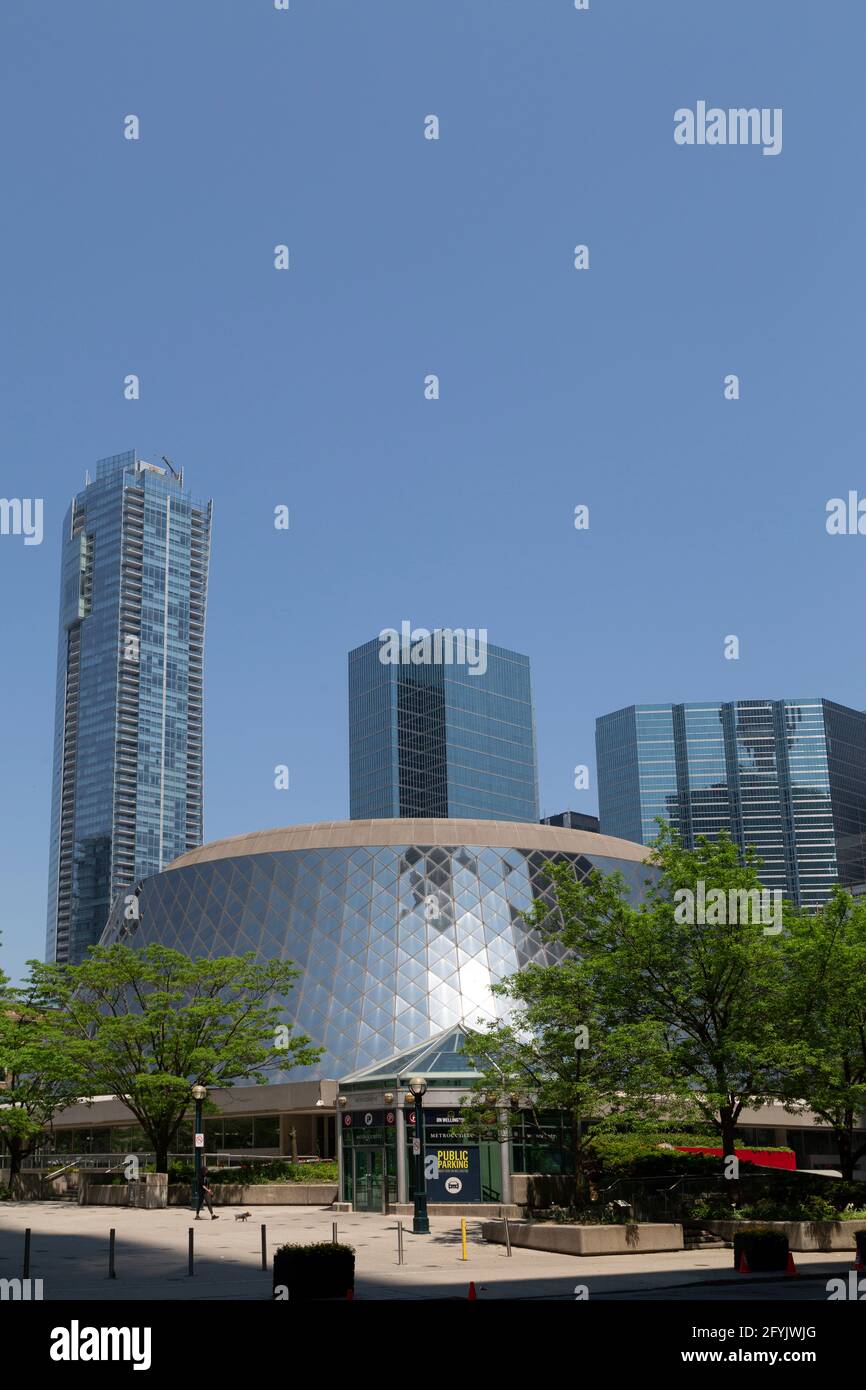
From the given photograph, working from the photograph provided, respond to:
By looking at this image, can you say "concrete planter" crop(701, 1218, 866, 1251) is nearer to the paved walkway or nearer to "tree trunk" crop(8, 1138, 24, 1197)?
the paved walkway

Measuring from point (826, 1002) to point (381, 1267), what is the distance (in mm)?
15212

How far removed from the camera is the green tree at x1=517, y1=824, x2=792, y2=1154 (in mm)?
33031

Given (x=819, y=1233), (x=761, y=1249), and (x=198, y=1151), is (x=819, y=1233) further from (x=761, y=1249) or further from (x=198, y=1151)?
(x=198, y=1151)

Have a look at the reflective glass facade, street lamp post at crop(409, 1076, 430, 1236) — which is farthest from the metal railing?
street lamp post at crop(409, 1076, 430, 1236)

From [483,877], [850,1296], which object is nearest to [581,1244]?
[850,1296]

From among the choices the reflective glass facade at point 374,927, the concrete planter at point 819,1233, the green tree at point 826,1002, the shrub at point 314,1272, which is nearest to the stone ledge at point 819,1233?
the concrete planter at point 819,1233

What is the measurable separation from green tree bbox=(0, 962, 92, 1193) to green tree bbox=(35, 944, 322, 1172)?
2.22 ft

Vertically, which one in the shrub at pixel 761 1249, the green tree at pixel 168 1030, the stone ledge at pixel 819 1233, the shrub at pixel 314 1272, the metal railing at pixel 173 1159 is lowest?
the metal railing at pixel 173 1159

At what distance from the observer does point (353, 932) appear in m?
65.4

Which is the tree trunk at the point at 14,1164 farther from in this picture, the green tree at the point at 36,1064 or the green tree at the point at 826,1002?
the green tree at the point at 826,1002

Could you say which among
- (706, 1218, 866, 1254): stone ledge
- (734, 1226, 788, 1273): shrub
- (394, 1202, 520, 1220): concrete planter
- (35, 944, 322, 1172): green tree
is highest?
(35, 944, 322, 1172): green tree

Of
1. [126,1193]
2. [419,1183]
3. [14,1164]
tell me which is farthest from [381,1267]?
[14,1164]

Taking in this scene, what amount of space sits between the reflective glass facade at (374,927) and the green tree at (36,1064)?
1076cm

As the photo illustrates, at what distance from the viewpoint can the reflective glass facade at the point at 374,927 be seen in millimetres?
61188
